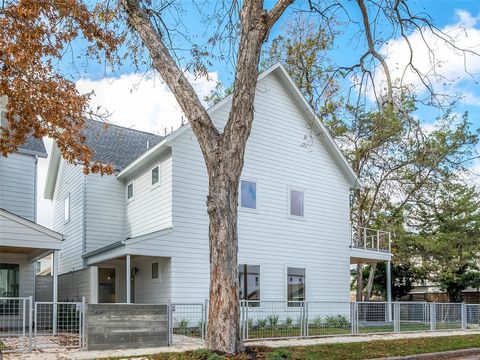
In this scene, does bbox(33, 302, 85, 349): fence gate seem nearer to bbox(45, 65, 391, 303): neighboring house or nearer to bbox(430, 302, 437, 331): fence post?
bbox(45, 65, 391, 303): neighboring house

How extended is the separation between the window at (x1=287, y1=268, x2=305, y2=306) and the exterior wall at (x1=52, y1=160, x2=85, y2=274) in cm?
792

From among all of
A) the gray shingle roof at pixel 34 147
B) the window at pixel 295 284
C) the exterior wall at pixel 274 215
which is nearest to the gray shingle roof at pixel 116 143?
the gray shingle roof at pixel 34 147

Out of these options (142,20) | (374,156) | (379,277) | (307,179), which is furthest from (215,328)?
(379,277)

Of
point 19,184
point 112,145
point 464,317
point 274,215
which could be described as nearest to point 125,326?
point 274,215

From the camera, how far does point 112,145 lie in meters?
22.8

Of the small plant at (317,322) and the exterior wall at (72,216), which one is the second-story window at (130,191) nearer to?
the exterior wall at (72,216)

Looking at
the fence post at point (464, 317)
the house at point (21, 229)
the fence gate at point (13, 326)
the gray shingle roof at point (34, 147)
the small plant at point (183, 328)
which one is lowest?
the fence post at point (464, 317)

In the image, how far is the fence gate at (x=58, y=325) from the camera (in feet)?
42.3

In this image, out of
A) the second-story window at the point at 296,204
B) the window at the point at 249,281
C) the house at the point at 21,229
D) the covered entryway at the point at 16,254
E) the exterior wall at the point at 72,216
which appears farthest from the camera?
the exterior wall at the point at 72,216

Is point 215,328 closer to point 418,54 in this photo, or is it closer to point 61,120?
point 61,120

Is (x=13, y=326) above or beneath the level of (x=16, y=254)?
beneath

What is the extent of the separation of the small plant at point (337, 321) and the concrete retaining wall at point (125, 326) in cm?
794

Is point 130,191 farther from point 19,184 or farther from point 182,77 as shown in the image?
point 182,77

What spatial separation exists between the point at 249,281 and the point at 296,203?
3.76 meters
